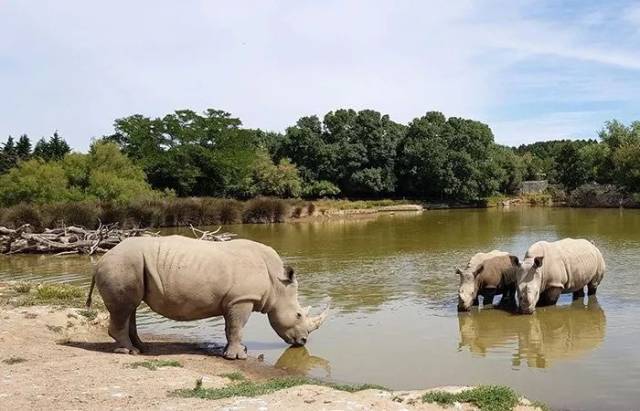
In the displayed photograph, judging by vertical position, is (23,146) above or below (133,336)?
above

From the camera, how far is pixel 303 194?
73.9m

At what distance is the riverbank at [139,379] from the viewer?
25.3 feet

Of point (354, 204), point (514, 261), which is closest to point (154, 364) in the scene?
point (514, 261)

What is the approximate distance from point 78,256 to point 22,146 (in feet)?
191

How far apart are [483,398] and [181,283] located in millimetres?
5768

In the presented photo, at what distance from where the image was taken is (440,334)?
1395cm

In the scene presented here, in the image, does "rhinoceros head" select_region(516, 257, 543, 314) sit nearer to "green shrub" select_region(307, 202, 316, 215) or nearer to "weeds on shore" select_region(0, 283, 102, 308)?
"weeds on shore" select_region(0, 283, 102, 308)

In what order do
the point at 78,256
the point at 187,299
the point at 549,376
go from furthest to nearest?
the point at 78,256 → the point at 187,299 → the point at 549,376

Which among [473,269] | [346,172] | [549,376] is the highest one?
[346,172]

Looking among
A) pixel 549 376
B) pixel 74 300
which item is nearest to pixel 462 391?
pixel 549 376

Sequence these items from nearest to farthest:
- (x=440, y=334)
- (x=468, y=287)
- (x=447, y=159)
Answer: (x=440, y=334), (x=468, y=287), (x=447, y=159)

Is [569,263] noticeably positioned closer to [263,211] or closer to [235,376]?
[235,376]

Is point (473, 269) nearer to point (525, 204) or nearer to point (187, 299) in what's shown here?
point (187, 299)

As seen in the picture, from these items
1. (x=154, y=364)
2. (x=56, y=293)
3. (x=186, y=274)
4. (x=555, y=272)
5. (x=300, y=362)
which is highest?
(x=186, y=274)
